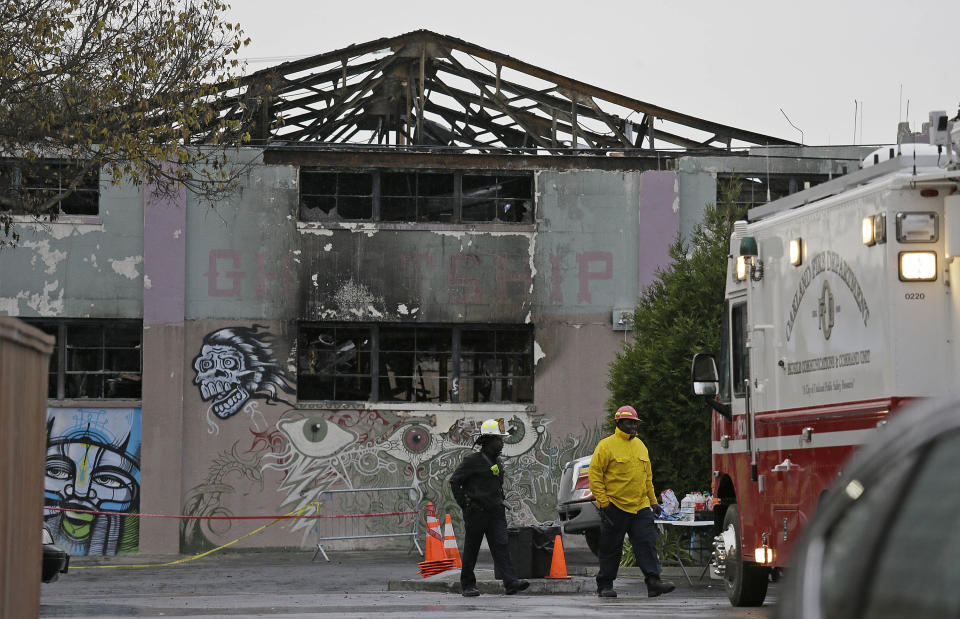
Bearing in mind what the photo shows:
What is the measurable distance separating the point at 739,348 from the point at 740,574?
5.99ft

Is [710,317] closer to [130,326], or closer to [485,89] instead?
[485,89]

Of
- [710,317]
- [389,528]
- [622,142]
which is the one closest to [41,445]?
[710,317]

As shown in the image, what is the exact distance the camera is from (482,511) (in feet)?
46.5

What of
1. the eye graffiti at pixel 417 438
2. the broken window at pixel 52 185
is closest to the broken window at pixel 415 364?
the eye graffiti at pixel 417 438

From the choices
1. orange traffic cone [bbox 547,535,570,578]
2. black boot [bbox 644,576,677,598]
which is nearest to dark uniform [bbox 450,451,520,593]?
black boot [bbox 644,576,677,598]

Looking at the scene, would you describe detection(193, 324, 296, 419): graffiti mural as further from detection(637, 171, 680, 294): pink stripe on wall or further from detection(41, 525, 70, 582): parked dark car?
detection(41, 525, 70, 582): parked dark car

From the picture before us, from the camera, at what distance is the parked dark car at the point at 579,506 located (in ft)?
57.5

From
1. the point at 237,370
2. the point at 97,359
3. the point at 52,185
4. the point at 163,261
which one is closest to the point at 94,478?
the point at 97,359

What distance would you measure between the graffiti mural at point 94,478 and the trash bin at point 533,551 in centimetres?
979

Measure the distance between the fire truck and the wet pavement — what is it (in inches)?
47.6

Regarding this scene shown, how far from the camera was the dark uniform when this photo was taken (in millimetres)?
14148

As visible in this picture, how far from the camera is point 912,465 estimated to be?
319 centimetres

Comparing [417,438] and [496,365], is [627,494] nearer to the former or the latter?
[417,438]

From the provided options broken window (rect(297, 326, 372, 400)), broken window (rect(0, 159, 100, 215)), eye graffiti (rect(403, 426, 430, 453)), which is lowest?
eye graffiti (rect(403, 426, 430, 453))
